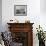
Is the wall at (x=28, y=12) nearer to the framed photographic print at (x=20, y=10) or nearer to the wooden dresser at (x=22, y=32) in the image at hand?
the framed photographic print at (x=20, y=10)

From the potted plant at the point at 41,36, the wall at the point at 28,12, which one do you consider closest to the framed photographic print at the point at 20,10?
the wall at the point at 28,12

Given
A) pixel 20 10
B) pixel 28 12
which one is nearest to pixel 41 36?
pixel 28 12

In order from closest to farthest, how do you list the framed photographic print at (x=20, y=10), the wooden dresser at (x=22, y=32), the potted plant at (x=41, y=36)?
1. the potted plant at (x=41, y=36)
2. the wooden dresser at (x=22, y=32)
3. the framed photographic print at (x=20, y=10)

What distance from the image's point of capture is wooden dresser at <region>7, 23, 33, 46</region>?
5.47 meters

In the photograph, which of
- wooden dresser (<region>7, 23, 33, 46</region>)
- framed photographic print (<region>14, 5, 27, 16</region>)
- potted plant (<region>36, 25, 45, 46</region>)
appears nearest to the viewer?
potted plant (<region>36, 25, 45, 46</region>)

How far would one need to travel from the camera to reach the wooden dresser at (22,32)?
5.47 meters

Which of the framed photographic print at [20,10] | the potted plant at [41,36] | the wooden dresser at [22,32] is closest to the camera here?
the potted plant at [41,36]

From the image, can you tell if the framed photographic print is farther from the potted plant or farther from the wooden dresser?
the potted plant

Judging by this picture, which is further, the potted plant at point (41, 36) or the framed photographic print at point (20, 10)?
the framed photographic print at point (20, 10)

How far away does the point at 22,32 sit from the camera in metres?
5.55

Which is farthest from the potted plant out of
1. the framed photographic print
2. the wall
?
the framed photographic print

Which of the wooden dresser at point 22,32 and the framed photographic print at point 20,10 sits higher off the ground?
the framed photographic print at point 20,10

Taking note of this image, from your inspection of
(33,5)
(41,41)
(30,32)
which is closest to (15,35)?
(30,32)

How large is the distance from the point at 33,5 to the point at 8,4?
100 cm
